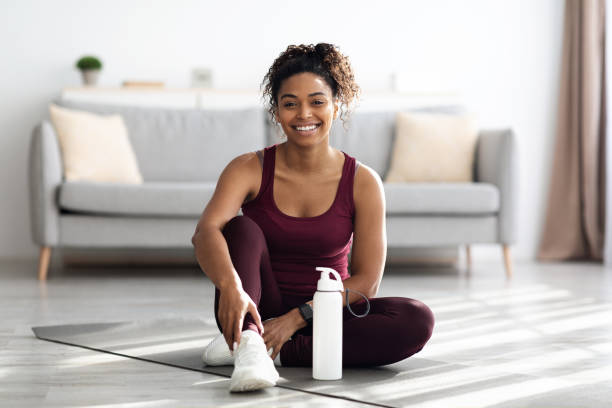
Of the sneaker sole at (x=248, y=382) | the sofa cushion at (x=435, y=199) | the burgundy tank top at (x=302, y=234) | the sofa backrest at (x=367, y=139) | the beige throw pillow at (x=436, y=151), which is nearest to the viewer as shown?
the sneaker sole at (x=248, y=382)

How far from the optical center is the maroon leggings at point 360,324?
1783 millimetres

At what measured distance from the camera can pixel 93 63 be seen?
4285 mm

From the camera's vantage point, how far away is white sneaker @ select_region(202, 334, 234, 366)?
6.03 ft

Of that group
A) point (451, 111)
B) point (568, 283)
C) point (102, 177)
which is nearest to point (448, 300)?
point (568, 283)

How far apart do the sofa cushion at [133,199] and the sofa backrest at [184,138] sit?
54cm

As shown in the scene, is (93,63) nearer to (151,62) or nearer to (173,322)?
(151,62)

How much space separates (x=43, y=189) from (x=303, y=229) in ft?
6.59

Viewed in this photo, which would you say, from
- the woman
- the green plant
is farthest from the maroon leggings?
the green plant

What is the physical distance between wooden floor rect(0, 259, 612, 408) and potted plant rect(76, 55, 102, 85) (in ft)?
3.39

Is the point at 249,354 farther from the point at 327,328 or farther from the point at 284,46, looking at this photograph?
the point at 284,46

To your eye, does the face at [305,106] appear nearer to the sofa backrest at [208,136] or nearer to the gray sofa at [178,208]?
the gray sofa at [178,208]

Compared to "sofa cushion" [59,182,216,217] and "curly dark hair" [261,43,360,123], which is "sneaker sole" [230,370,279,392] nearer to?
"curly dark hair" [261,43,360,123]

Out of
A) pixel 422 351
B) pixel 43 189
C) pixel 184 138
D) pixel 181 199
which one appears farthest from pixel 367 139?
pixel 422 351

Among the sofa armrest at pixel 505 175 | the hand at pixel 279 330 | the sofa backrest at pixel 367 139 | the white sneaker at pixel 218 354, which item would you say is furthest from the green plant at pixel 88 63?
the hand at pixel 279 330
